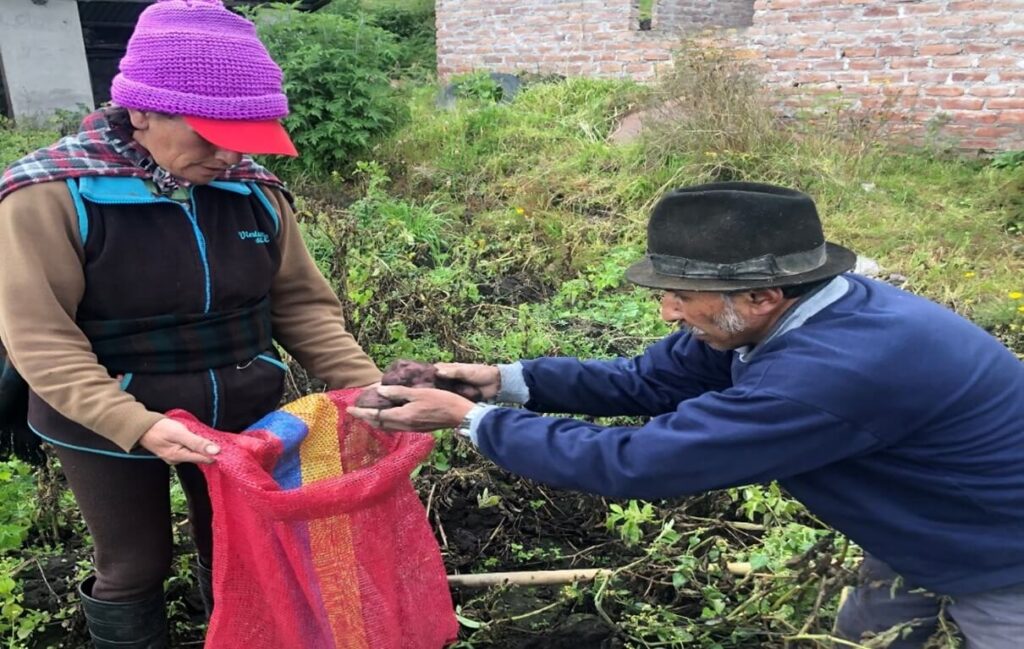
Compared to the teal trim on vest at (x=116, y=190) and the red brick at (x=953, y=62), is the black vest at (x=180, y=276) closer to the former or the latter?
the teal trim on vest at (x=116, y=190)

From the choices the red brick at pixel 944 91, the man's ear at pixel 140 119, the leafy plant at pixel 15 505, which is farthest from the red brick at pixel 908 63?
the leafy plant at pixel 15 505

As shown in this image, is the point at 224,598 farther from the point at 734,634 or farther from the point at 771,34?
the point at 771,34

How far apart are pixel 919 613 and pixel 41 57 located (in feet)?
40.7

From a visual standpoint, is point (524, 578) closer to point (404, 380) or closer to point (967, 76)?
point (404, 380)

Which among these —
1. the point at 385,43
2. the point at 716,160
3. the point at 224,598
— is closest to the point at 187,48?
the point at 224,598

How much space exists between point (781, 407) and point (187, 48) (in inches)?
54.2

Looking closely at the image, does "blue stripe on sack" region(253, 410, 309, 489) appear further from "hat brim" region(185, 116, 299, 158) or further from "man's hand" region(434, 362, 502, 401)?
"hat brim" region(185, 116, 299, 158)

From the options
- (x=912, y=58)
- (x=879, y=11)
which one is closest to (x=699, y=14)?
(x=879, y=11)

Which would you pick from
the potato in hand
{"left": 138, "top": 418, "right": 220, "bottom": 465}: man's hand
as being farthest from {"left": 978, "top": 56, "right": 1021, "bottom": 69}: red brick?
{"left": 138, "top": 418, "right": 220, "bottom": 465}: man's hand

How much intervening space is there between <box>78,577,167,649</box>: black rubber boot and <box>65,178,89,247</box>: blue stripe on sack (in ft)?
2.89

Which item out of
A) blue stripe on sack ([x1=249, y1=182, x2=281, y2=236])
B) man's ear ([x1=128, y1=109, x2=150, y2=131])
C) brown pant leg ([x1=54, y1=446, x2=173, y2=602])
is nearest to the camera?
man's ear ([x1=128, y1=109, x2=150, y2=131])

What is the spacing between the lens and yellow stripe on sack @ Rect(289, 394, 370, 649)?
1866mm

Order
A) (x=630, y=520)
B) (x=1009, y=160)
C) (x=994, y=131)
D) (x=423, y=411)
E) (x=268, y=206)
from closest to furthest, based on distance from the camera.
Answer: (x=423, y=411)
(x=268, y=206)
(x=630, y=520)
(x=1009, y=160)
(x=994, y=131)

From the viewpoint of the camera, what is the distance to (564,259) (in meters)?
5.70
